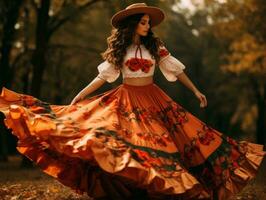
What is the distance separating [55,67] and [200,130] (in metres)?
18.9

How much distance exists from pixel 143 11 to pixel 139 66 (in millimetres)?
677

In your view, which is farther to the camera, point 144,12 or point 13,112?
point 144,12

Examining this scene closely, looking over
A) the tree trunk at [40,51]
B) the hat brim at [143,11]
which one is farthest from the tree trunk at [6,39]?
the hat brim at [143,11]

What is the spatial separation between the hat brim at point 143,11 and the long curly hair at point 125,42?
0.09m

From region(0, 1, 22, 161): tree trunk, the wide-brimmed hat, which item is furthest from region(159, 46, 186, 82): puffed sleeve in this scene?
region(0, 1, 22, 161): tree trunk

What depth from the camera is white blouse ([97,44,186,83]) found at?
6297 millimetres

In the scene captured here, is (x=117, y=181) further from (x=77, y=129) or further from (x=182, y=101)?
(x=182, y=101)

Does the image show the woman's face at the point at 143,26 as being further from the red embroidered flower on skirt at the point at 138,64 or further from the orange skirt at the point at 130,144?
the orange skirt at the point at 130,144

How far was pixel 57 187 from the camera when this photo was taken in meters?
8.05

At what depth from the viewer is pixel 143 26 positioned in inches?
253

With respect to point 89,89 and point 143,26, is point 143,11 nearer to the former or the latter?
point 143,26

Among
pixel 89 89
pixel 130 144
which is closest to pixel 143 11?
pixel 89 89

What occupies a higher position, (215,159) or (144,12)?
(144,12)

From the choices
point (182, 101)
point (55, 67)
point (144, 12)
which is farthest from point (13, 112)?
point (182, 101)
